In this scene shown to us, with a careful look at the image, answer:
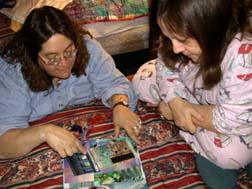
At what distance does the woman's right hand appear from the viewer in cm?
131

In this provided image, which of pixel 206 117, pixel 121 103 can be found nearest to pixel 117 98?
pixel 121 103

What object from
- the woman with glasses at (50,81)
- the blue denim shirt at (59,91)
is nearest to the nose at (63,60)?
the woman with glasses at (50,81)

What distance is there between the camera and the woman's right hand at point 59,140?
1.31 m

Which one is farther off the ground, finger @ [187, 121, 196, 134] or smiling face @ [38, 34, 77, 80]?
smiling face @ [38, 34, 77, 80]

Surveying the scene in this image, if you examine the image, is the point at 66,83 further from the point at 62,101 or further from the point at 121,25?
the point at 121,25

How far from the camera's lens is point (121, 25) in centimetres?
204

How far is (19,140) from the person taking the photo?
1325 millimetres

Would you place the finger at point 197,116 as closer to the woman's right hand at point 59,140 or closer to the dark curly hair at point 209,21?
the dark curly hair at point 209,21

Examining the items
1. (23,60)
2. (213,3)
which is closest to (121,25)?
(23,60)

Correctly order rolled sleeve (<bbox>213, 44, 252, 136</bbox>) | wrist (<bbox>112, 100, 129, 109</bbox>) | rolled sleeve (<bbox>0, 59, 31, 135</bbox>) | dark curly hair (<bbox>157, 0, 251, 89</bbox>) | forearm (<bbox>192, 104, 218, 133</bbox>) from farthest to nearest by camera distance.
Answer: wrist (<bbox>112, 100, 129, 109</bbox>), rolled sleeve (<bbox>0, 59, 31, 135</bbox>), forearm (<bbox>192, 104, 218, 133</bbox>), rolled sleeve (<bbox>213, 44, 252, 136</bbox>), dark curly hair (<bbox>157, 0, 251, 89</bbox>)

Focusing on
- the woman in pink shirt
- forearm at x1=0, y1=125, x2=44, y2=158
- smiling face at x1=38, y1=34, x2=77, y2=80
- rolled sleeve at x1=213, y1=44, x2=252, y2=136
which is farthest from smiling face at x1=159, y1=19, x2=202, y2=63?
forearm at x1=0, y1=125, x2=44, y2=158

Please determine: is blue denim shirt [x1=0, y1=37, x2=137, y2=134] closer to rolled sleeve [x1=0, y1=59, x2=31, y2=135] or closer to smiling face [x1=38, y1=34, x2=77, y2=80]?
rolled sleeve [x1=0, y1=59, x2=31, y2=135]

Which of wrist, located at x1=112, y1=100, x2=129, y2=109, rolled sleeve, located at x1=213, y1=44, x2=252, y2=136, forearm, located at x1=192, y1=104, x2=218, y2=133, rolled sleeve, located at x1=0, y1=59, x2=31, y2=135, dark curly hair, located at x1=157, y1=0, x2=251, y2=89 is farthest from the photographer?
wrist, located at x1=112, y1=100, x2=129, y2=109

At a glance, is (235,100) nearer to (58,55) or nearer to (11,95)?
(58,55)
